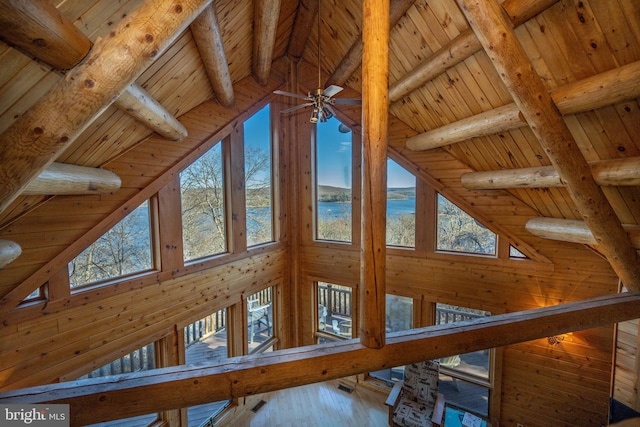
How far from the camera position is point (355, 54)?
3697mm

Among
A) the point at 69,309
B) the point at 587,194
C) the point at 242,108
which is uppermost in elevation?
the point at 242,108

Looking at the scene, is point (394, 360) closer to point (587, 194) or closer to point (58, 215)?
point (587, 194)

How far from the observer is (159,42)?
4.21 feet

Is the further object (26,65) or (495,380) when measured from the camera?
(495,380)

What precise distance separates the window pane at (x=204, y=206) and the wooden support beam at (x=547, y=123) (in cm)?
356

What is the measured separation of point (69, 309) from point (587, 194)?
492 cm

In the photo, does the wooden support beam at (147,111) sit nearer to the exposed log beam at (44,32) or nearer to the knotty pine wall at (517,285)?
the exposed log beam at (44,32)

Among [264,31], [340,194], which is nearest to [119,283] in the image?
[264,31]

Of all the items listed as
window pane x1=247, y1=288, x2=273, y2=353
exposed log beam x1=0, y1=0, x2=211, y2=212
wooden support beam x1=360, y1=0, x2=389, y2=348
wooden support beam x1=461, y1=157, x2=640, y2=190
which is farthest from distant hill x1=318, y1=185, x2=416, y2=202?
exposed log beam x1=0, y1=0, x2=211, y2=212

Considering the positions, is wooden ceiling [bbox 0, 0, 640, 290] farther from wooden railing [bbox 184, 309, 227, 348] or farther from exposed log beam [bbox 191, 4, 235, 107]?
wooden railing [bbox 184, 309, 227, 348]

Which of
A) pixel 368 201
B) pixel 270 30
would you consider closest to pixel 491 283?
pixel 368 201

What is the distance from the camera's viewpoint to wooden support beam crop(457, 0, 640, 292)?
1.90 meters

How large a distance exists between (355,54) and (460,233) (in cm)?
315

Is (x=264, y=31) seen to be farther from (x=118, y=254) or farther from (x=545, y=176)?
(x=545, y=176)
